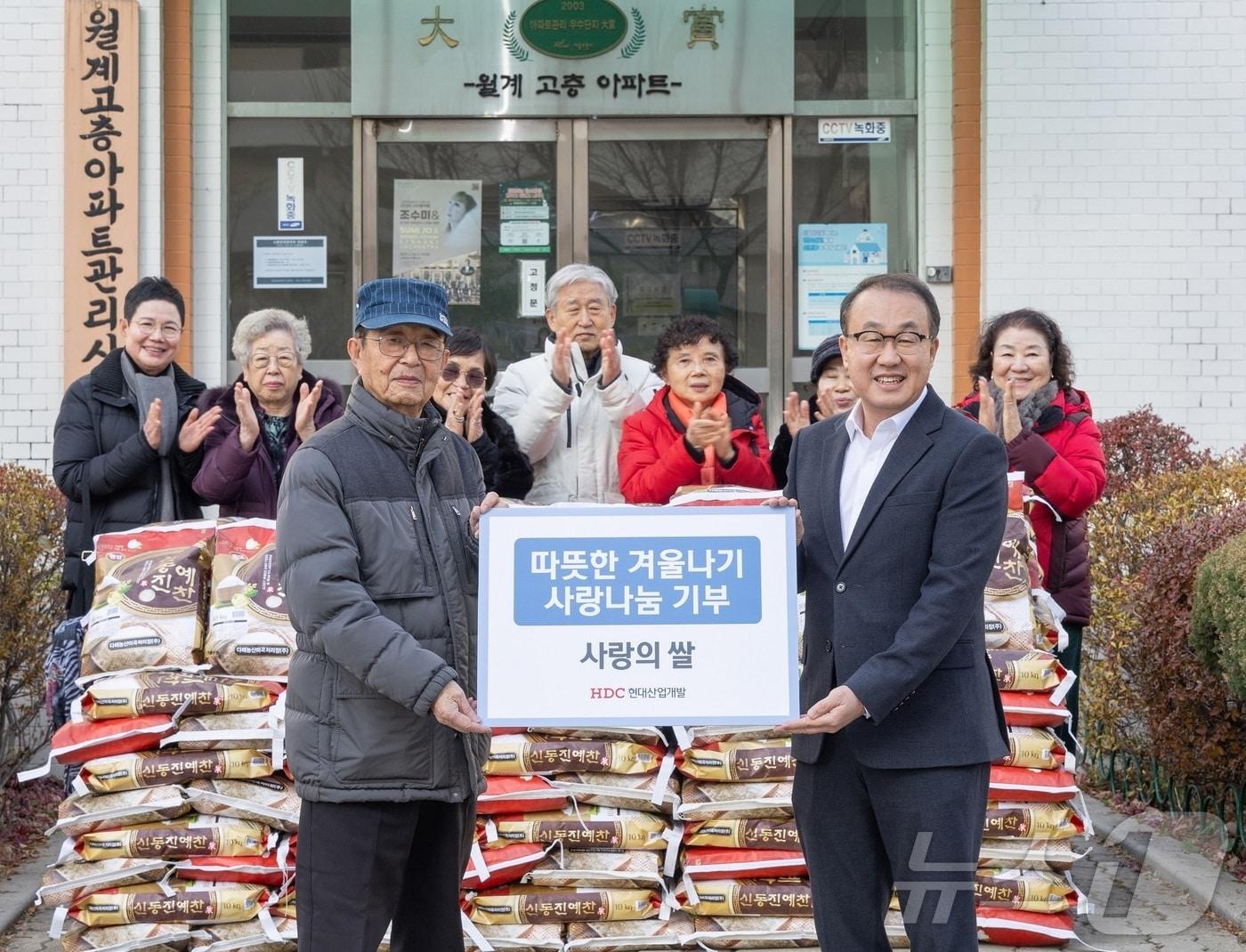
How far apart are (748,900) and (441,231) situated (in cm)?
591

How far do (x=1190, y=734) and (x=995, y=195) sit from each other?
4576 millimetres

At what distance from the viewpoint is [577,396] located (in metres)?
5.99

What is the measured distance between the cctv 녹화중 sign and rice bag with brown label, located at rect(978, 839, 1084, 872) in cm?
201

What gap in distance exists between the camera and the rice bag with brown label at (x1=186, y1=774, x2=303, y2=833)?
4969mm

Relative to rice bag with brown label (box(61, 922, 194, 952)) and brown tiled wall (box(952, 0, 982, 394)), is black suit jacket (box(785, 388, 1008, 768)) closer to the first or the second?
rice bag with brown label (box(61, 922, 194, 952))

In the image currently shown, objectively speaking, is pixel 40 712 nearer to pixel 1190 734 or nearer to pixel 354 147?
pixel 354 147

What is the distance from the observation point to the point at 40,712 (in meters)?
7.38

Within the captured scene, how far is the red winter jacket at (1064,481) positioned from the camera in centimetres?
562

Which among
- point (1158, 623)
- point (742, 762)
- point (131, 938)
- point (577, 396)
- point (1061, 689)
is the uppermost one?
point (577, 396)

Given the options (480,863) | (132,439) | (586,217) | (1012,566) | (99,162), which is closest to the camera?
(480,863)

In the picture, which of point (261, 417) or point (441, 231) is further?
point (441, 231)

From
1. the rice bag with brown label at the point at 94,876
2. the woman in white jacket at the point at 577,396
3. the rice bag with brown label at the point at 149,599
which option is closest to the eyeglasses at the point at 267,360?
the rice bag with brown label at the point at 149,599

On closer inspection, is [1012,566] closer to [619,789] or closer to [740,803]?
[740,803]

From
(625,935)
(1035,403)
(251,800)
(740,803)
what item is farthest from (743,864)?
(1035,403)
